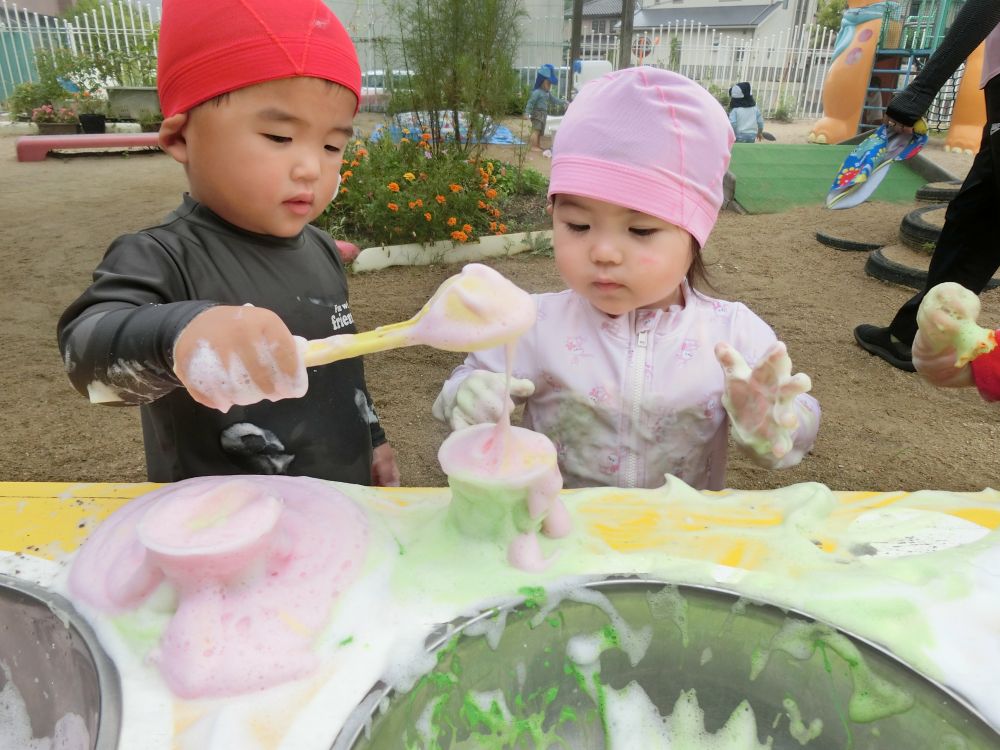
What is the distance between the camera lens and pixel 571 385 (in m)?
1.39

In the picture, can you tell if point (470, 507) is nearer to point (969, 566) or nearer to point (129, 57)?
point (969, 566)

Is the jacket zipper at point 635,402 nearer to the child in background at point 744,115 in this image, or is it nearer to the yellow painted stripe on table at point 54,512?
the yellow painted stripe on table at point 54,512

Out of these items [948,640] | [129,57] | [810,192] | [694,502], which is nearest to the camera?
[948,640]

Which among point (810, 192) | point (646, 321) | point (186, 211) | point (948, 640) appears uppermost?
point (186, 211)

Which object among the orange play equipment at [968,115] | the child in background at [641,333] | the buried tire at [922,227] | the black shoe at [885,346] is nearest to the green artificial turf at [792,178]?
the orange play equipment at [968,115]

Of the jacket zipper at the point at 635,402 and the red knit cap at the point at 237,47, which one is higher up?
the red knit cap at the point at 237,47

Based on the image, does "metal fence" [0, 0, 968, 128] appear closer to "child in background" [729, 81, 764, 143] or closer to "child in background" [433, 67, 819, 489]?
"child in background" [729, 81, 764, 143]

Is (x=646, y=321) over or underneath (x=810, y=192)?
over

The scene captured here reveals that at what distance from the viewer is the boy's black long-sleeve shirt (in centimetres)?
109

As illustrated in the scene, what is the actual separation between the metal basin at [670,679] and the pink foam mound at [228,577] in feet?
0.47

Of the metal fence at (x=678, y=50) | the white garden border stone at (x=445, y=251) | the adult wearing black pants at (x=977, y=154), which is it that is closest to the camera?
the adult wearing black pants at (x=977, y=154)

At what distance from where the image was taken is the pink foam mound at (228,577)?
736mm

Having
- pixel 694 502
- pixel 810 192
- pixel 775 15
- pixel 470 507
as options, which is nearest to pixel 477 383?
pixel 470 507

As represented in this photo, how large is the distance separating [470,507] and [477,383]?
27cm
